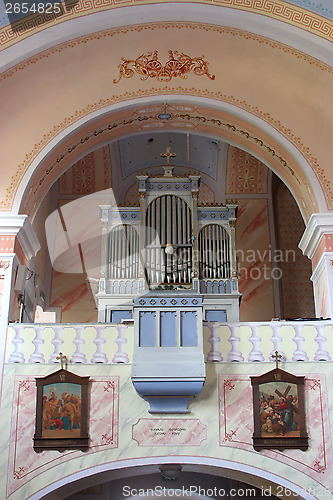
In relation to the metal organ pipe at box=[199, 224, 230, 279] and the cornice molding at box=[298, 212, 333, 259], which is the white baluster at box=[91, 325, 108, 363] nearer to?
the cornice molding at box=[298, 212, 333, 259]

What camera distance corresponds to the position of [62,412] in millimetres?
9891

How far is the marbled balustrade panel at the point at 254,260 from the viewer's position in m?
14.8

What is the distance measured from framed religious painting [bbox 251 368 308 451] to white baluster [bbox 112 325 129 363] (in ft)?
6.05

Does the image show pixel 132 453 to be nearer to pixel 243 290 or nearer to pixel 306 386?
pixel 306 386

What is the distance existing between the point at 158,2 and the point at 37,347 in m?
5.40

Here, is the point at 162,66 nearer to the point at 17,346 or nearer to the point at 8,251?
the point at 8,251

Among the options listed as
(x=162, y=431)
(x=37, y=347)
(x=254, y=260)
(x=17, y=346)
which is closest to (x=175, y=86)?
(x=37, y=347)

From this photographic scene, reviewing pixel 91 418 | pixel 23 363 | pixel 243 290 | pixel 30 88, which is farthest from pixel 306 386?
pixel 30 88

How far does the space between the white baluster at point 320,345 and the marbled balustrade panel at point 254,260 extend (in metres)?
4.33

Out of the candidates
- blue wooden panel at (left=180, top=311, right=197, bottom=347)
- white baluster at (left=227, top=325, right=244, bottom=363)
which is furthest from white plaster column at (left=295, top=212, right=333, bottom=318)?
blue wooden panel at (left=180, top=311, right=197, bottom=347)

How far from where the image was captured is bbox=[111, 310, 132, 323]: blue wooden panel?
13091 millimetres

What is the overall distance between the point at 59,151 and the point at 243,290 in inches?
211

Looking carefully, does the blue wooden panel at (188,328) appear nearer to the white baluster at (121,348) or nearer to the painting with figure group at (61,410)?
the white baluster at (121,348)

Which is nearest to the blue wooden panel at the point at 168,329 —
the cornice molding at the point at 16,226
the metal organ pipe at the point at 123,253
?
the cornice molding at the point at 16,226
